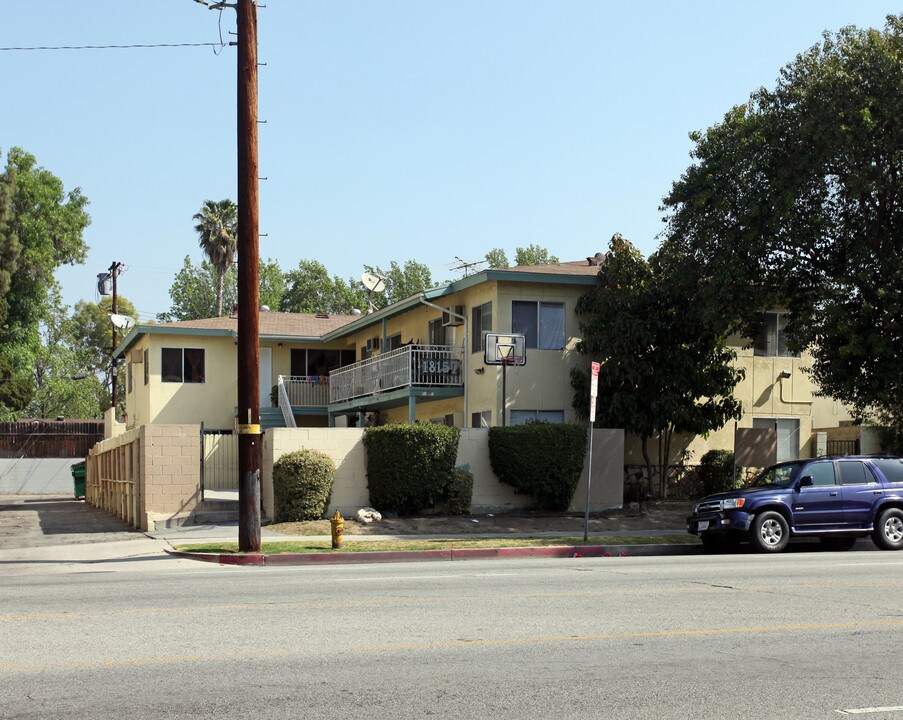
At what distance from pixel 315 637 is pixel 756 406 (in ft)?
75.5

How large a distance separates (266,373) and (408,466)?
17.9m

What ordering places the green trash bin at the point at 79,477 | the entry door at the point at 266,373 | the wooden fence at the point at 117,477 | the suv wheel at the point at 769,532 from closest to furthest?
the suv wheel at the point at 769,532
the wooden fence at the point at 117,477
the green trash bin at the point at 79,477
the entry door at the point at 266,373

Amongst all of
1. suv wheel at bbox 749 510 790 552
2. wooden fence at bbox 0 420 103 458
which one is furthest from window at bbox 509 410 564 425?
wooden fence at bbox 0 420 103 458

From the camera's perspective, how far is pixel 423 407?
1321 inches

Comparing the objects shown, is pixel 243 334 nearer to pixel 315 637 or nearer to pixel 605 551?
pixel 605 551

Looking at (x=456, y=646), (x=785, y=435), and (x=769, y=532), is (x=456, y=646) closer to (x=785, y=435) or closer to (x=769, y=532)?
(x=769, y=532)

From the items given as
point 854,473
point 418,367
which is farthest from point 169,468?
point 854,473

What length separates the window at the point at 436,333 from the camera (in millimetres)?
32356

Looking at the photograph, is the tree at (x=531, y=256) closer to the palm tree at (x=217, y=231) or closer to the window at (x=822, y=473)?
the palm tree at (x=217, y=231)

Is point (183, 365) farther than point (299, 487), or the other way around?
point (183, 365)

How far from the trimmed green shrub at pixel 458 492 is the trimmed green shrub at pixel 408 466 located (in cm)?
20

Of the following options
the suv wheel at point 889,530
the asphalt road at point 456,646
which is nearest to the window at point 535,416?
the suv wheel at point 889,530

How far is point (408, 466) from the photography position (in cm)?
2425

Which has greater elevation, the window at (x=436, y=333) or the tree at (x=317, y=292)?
the tree at (x=317, y=292)
